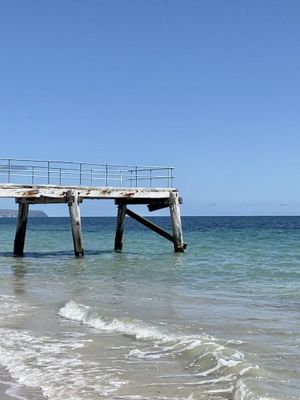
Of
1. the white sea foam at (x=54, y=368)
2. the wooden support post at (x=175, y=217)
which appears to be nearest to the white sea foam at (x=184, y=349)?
the white sea foam at (x=54, y=368)

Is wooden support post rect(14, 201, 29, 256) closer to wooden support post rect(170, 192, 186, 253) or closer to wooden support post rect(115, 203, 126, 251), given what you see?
wooden support post rect(115, 203, 126, 251)

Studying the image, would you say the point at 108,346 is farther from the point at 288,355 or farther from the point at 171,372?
the point at 288,355

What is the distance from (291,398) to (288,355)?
195cm

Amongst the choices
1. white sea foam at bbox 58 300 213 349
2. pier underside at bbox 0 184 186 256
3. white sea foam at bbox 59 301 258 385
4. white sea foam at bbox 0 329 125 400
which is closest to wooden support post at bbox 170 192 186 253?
pier underside at bbox 0 184 186 256

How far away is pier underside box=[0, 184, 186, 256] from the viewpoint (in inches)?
883

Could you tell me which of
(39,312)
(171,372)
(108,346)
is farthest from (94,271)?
(171,372)

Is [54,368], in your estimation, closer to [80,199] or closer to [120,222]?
[80,199]

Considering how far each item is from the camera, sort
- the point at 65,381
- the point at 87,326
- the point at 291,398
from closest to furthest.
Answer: the point at 291,398 < the point at 65,381 < the point at 87,326

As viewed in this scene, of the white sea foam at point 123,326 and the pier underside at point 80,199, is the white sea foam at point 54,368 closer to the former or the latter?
the white sea foam at point 123,326

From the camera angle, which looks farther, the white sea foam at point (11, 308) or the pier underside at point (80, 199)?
the pier underside at point (80, 199)

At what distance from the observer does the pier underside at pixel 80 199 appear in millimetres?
22433

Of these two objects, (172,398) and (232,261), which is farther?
(232,261)

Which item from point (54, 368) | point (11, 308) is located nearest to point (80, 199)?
point (11, 308)

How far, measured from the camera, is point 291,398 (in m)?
6.06
